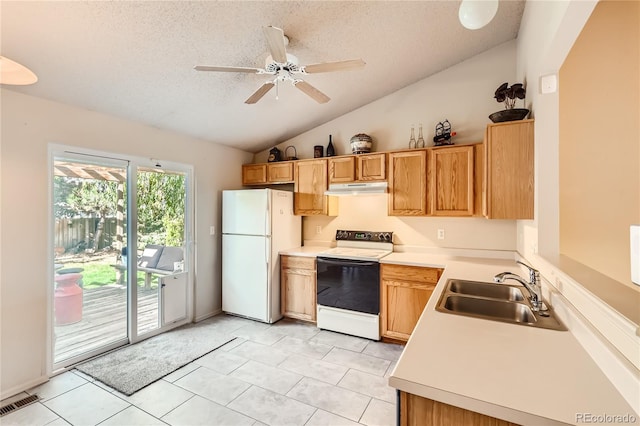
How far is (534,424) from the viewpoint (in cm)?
77

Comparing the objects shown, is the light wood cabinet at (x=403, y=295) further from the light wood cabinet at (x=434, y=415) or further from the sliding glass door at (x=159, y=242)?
the sliding glass door at (x=159, y=242)

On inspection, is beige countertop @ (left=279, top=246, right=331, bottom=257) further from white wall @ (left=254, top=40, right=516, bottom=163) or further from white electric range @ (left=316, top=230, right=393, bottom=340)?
white wall @ (left=254, top=40, right=516, bottom=163)

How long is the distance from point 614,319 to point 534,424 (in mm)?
453

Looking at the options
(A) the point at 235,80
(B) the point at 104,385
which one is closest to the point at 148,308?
(B) the point at 104,385

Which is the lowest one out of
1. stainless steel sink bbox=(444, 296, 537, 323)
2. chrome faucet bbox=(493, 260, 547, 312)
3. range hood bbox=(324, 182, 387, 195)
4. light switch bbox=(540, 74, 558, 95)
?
stainless steel sink bbox=(444, 296, 537, 323)

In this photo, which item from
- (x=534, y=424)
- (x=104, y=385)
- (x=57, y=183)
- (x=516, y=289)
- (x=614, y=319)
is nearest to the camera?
(x=534, y=424)

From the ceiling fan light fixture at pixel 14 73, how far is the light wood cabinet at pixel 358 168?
289 cm

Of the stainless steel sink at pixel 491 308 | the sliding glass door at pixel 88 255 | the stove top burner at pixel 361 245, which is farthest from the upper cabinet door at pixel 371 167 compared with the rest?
the sliding glass door at pixel 88 255

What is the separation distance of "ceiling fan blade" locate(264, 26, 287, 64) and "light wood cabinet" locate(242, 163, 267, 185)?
2421mm

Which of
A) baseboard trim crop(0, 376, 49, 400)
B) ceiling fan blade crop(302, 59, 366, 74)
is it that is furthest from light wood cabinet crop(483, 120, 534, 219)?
baseboard trim crop(0, 376, 49, 400)

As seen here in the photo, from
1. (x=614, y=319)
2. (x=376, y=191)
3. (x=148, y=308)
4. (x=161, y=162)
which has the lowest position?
(x=148, y=308)

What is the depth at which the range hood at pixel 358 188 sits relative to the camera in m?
3.39

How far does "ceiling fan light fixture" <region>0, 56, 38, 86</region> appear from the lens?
1146 millimetres

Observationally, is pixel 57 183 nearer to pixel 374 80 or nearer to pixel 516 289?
pixel 374 80
